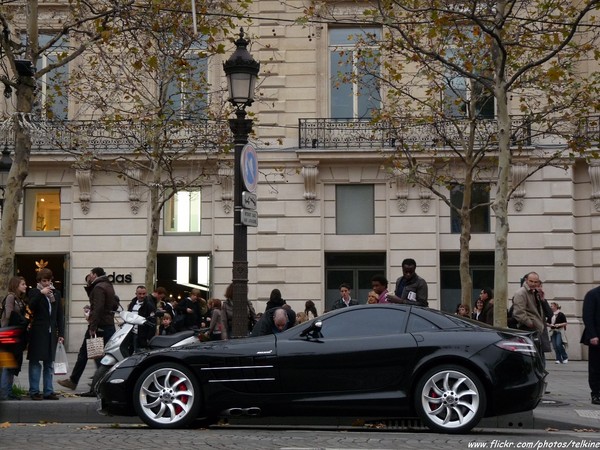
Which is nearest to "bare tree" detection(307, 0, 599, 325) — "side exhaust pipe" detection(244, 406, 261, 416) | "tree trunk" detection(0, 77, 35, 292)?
"tree trunk" detection(0, 77, 35, 292)

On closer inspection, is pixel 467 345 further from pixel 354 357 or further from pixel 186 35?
pixel 186 35

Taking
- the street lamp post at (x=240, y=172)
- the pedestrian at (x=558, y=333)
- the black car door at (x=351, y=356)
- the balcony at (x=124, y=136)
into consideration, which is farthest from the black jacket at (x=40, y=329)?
the pedestrian at (x=558, y=333)

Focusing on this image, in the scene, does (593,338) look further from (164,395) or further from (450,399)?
(164,395)

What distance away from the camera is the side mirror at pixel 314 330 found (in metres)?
11.9

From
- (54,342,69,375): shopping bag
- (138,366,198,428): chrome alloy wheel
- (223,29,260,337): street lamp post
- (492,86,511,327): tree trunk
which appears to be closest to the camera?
(138,366,198,428): chrome alloy wheel

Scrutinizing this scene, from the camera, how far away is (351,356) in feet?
38.4

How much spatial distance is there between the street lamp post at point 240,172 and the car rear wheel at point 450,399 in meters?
→ 3.04

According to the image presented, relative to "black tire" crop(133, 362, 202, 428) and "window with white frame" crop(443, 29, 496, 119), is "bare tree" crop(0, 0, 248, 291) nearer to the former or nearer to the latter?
"black tire" crop(133, 362, 202, 428)

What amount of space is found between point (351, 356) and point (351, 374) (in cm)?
19

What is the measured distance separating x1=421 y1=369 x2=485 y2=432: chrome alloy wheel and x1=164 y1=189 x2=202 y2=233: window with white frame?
792 inches

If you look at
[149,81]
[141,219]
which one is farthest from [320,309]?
[149,81]

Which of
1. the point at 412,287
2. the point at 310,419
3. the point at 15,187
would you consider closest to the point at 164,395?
the point at 310,419

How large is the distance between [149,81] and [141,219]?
4.26 metres

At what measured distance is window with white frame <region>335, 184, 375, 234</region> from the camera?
101 feet
